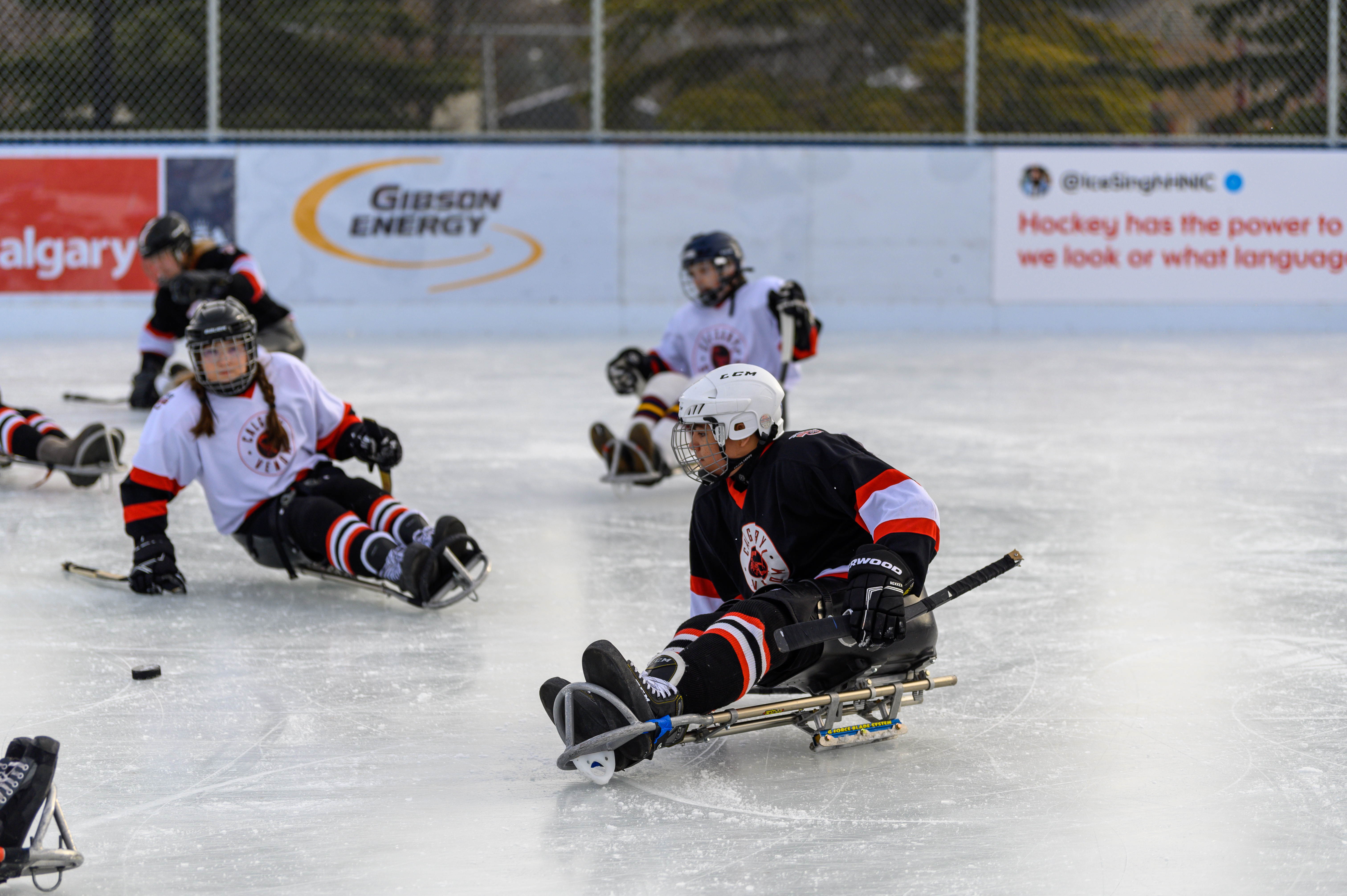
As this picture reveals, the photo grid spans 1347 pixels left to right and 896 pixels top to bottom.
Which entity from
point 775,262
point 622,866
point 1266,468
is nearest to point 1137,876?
point 622,866

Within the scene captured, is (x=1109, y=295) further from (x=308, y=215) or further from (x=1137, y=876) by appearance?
(x=1137, y=876)

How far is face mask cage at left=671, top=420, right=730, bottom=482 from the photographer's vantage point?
299cm

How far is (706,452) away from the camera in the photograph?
3.01m

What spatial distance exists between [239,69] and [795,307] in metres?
7.39

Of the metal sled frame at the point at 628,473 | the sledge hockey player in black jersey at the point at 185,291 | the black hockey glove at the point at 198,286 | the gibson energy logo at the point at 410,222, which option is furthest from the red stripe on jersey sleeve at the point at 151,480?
the gibson energy logo at the point at 410,222

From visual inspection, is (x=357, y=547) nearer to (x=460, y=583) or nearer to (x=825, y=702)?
(x=460, y=583)

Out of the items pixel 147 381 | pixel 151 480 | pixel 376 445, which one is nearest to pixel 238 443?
pixel 151 480

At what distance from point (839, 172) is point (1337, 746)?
32.6ft

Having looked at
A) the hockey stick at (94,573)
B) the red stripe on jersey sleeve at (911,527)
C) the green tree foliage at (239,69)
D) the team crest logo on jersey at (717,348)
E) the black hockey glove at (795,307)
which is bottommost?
the hockey stick at (94,573)

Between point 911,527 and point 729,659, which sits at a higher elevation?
point 911,527

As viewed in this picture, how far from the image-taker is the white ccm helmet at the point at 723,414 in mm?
2977

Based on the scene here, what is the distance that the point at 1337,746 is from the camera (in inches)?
115

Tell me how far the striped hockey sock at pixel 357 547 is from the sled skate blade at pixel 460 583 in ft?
0.53

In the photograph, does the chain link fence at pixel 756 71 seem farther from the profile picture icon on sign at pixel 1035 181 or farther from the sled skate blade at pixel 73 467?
the sled skate blade at pixel 73 467
